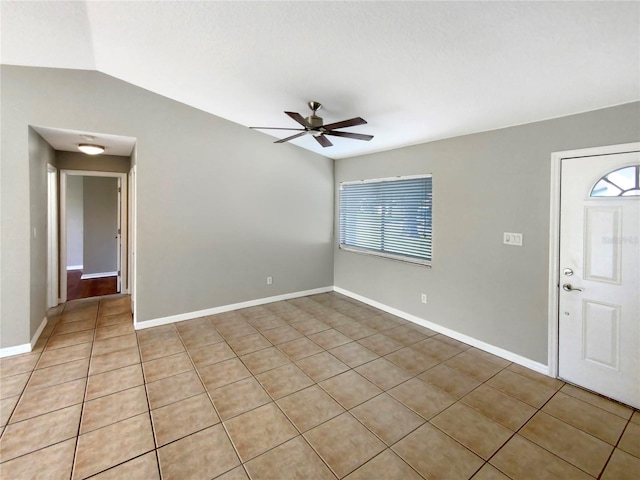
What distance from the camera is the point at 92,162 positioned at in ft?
15.6

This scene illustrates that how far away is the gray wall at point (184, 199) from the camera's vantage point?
303cm

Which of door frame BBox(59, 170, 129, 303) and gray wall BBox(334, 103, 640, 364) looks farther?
door frame BBox(59, 170, 129, 303)

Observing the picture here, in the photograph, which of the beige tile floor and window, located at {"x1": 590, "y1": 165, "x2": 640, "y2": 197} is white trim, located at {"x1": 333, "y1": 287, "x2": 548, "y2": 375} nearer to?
the beige tile floor

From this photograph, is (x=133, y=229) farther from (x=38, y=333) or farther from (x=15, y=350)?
(x=15, y=350)

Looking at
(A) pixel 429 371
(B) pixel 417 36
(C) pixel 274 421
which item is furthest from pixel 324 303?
(B) pixel 417 36

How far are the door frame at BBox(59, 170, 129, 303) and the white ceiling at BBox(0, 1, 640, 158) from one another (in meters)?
2.14

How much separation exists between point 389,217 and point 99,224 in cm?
647

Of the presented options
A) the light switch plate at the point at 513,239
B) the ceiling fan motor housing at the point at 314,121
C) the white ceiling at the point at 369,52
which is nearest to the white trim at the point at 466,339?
the light switch plate at the point at 513,239

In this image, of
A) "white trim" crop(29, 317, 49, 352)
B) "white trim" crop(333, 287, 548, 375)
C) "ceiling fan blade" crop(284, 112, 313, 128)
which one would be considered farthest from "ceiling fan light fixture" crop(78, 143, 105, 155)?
"white trim" crop(333, 287, 548, 375)

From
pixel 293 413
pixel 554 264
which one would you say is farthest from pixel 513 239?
pixel 293 413

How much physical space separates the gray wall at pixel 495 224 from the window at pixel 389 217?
16 centimetres

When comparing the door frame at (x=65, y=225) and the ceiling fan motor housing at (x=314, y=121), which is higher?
the ceiling fan motor housing at (x=314, y=121)

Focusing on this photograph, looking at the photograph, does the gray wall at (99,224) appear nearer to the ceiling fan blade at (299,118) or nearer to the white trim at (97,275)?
the white trim at (97,275)

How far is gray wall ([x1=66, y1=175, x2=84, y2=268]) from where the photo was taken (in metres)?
7.08
